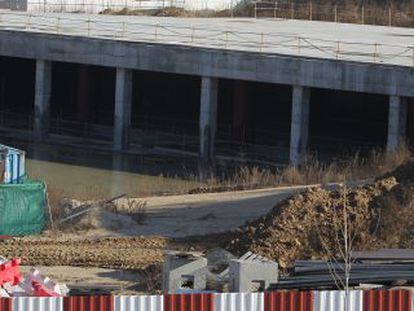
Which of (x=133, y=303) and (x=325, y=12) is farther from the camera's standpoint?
(x=325, y=12)

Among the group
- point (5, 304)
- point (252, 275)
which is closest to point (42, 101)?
point (252, 275)

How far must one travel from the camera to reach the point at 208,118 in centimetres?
4116

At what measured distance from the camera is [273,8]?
216 ft

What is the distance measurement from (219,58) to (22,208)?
57.0 feet

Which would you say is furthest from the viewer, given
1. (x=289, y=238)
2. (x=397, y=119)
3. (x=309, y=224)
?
(x=397, y=119)

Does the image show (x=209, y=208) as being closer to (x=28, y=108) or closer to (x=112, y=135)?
(x=112, y=135)

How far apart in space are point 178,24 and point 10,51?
34.8 ft

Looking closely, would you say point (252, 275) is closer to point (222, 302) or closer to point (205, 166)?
point (222, 302)

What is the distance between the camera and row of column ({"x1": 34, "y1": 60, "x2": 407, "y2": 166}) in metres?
37.3

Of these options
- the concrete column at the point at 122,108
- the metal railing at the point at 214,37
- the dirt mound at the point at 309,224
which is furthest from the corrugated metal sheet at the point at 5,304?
the concrete column at the point at 122,108

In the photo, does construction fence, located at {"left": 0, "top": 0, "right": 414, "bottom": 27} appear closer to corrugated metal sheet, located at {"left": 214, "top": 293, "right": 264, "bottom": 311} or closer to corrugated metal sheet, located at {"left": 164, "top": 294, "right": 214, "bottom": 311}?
corrugated metal sheet, located at {"left": 214, "top": 293, "right": 264, "bottom": 311}

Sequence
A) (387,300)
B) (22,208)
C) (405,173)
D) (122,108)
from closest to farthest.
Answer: (387,300), (405,173), (22,208), (122,108)

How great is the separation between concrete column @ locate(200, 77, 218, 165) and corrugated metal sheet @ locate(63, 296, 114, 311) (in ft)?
90.6

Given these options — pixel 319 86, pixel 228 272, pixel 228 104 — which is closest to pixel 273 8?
pixel 228 104
